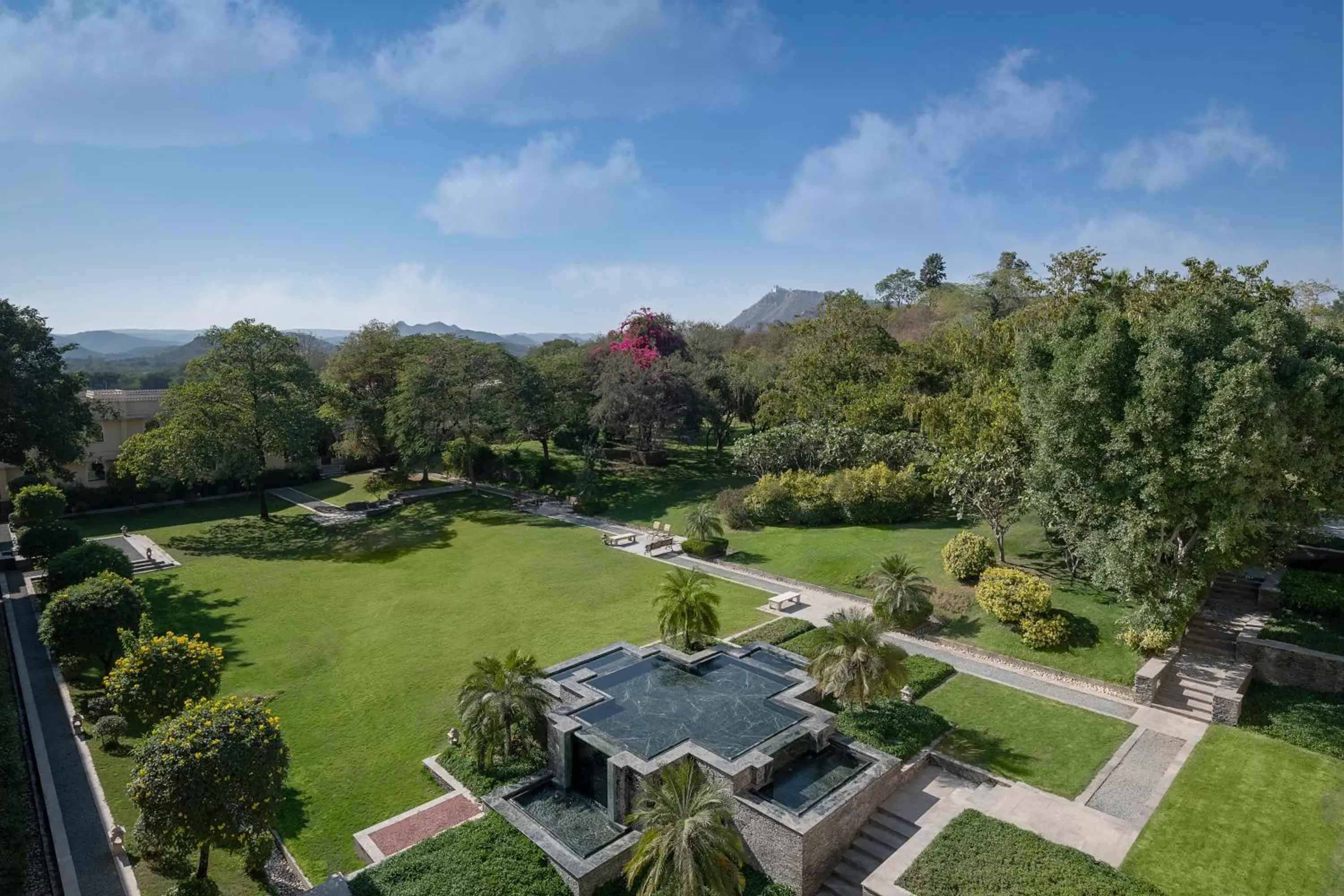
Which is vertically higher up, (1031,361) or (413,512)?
(1031,361)

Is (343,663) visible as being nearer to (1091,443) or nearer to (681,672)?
(681,672)

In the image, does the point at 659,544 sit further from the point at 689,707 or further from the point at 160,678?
the point at 160,678

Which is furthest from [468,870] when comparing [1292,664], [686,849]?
[1292,664]

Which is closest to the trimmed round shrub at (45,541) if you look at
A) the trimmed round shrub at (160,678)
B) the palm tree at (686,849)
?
the trimmed round shrub at (160,678)

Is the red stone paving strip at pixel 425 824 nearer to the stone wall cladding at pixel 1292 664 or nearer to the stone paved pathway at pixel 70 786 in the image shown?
the stone paved pathway at pixel 70 786

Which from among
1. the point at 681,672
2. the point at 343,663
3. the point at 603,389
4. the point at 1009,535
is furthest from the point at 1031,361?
the point at 603,389

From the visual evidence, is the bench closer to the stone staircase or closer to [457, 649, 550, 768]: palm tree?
[457, 649, 550, 768]: palm tree
